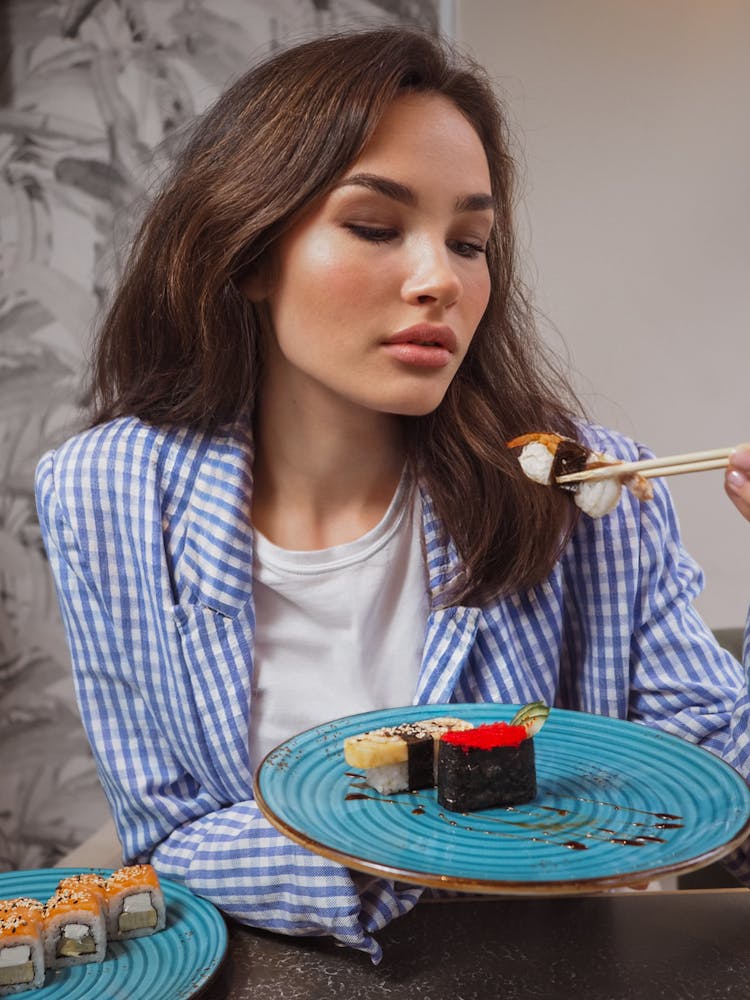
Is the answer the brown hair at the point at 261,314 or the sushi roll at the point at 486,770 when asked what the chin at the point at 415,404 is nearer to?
the brown hair at the point at 261,314

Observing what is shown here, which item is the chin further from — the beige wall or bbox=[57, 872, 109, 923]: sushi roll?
the beige wall

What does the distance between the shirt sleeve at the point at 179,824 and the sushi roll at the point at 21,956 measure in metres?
0.22

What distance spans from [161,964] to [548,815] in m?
0.40

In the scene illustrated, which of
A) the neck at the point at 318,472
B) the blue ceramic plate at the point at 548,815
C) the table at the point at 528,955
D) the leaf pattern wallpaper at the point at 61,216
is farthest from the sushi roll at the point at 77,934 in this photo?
the leaf pattern wallpaper at the point at 61,216

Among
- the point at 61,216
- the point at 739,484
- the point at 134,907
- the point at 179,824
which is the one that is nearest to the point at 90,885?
the point at 134,907

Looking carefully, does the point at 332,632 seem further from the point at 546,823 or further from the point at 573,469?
the point at 546,823

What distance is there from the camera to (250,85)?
1497 millimetres

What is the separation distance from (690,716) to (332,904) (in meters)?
0.57

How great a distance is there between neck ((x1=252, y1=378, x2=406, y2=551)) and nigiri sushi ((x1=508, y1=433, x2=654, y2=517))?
0.36 meters

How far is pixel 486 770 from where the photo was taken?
3.26 ft

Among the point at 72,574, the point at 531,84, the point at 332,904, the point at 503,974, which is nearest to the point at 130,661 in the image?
the point at 72,574

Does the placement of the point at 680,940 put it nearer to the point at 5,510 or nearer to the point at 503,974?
the point at 503,974

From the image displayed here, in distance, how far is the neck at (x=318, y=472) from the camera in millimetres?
1563

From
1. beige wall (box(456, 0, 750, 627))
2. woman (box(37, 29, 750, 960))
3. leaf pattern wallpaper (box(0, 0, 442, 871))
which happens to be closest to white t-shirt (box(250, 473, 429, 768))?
woman (box(37, 29, 750, 960))
